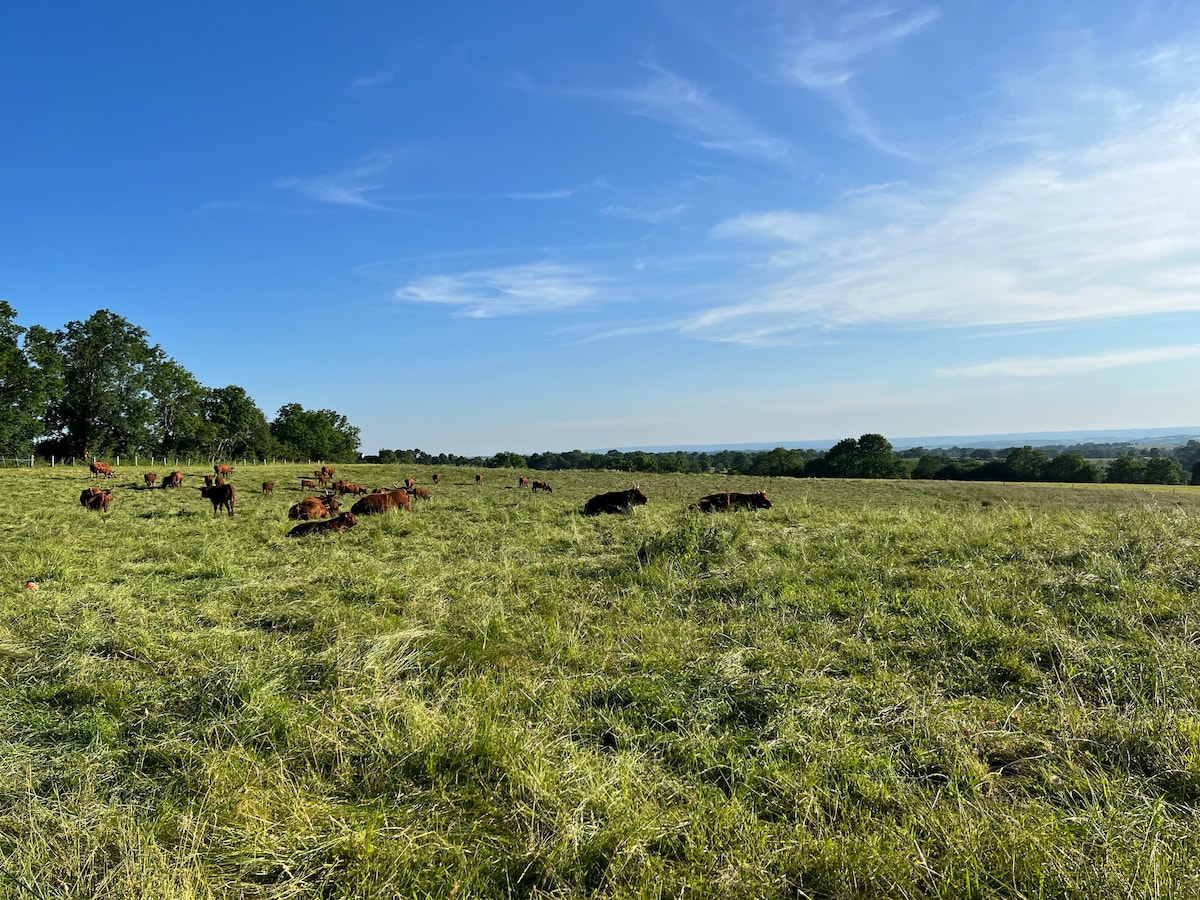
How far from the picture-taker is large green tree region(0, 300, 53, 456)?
48250 mm

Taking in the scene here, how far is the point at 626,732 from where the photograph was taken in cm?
343

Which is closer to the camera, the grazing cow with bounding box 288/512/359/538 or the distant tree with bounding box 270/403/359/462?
the grazing cow with bounding box 288/512/359/538

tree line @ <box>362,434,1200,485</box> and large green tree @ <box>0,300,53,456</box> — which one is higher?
large green tree @ <box>0,300,53,456</box>

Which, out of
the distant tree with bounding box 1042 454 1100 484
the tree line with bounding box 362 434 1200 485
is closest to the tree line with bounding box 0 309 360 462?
the tree line with bounding box 362 434 1200 485

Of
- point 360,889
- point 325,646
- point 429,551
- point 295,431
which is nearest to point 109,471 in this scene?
point 429,551

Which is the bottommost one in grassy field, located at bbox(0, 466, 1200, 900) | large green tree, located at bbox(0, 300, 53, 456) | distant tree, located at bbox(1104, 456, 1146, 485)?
distant tree, located at bbox(1104, 456, 1146, 485)

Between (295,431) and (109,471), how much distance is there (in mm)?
67067

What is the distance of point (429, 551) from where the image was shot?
32.7ft

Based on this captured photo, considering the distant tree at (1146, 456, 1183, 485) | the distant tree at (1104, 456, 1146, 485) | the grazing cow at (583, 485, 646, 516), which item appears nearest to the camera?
the grazing cow at (583, 485, 646, 516)

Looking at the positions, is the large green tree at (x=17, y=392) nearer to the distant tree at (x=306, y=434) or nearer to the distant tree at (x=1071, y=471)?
the distant tree at (x=306, y=434)

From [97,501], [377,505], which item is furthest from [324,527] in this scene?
[97,501]

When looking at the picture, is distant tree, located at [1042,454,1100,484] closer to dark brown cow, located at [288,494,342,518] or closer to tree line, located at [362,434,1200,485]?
tree line, located at [362,434,1200,485]

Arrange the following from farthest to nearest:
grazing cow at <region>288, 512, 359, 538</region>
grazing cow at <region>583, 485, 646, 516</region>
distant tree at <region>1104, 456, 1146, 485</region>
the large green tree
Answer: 1. distant tree at <region>1104, 456, 1146, 485</region>
2. the large green tree
3. grazing cow at <region>583, 485, 646, 516</region>
4. grazing cow at <region>288, 512, 359, 538</region>

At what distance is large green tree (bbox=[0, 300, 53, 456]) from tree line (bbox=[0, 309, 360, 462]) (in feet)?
0.22
